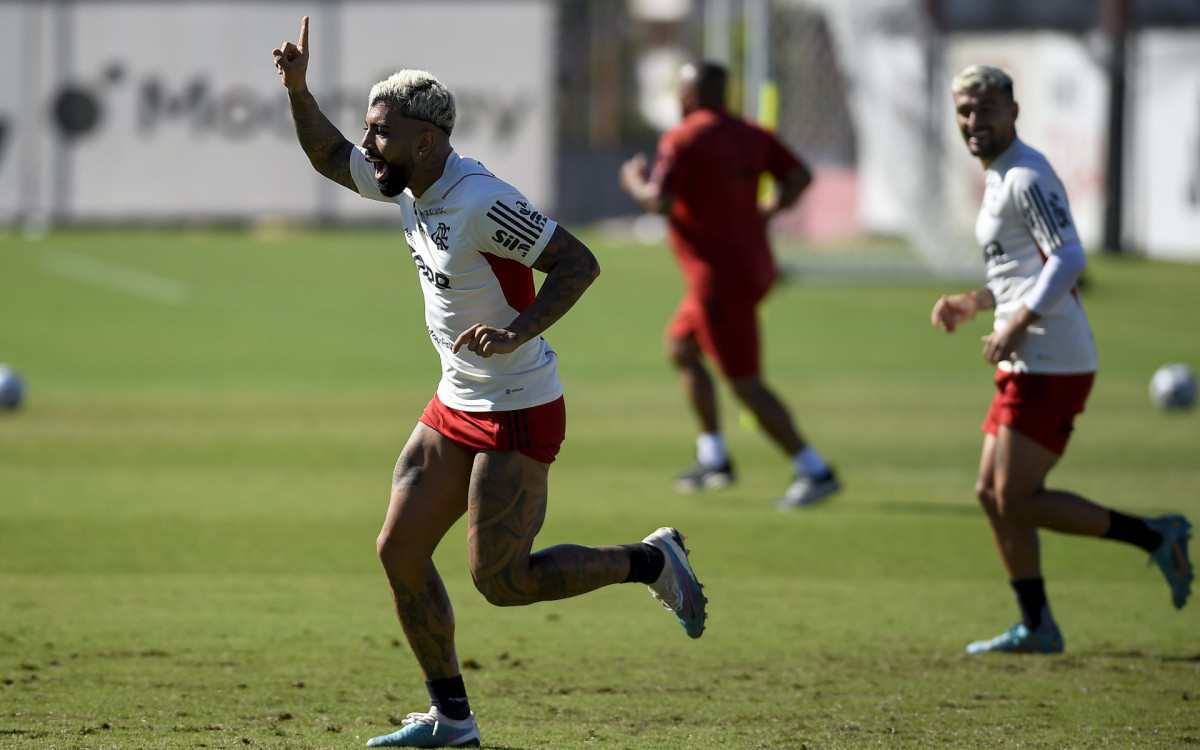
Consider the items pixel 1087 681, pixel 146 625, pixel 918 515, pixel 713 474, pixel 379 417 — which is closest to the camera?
pixel 1087 681

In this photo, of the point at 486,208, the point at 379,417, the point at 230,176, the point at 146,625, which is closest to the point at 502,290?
the point at 486,208

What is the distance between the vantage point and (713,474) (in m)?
10.3

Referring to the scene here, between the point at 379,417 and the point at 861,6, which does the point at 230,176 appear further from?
the point at 379,417

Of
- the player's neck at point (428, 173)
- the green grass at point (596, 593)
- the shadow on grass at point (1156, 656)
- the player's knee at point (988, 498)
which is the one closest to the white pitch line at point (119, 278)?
the green grass at point (596, 593)

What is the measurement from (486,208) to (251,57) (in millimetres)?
42938

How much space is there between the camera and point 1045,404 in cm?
636

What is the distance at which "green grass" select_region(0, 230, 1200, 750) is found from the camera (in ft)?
18.2

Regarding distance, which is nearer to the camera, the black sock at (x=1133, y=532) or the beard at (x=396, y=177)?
the beard at (x=396, y=177)

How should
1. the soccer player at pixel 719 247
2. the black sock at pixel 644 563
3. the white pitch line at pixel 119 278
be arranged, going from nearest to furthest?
the black sock at pixel 644 563, the soccer player at pixel 719 247, the white pitch line at pixel 119 278

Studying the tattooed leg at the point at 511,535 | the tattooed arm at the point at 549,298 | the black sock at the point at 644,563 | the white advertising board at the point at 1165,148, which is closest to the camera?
the tattooed arm at the point at 549,298

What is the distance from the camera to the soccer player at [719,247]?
→ 9773mm

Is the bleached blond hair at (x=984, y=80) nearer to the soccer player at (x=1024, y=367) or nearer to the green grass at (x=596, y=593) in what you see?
the soccer player at (x=1024, y=367)

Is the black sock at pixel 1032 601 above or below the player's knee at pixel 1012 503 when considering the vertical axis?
below

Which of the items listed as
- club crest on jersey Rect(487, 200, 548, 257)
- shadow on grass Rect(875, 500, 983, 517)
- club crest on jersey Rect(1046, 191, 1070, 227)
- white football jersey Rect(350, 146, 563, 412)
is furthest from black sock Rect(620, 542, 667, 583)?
shadow on grass Rect(875, 500, 983, 517)
